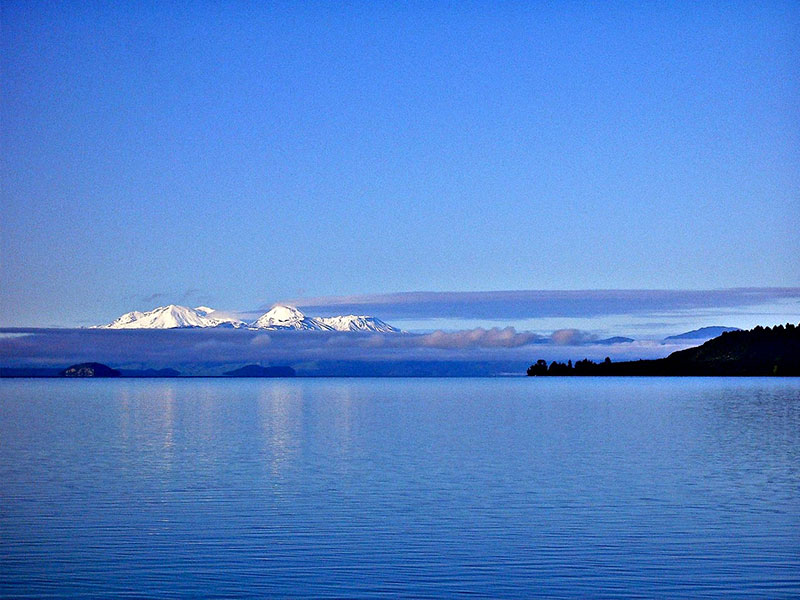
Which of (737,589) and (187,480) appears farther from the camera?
(187,480)

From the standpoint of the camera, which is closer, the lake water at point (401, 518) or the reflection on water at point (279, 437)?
the lake water at point (401, 518)

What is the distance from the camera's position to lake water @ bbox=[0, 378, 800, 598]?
1050 inches

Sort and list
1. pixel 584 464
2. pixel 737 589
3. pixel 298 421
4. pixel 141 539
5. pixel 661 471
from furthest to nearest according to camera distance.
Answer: pixel 298 421
pixel 584 464
pixel 661 471
pixel 141 539
pixel 737 589

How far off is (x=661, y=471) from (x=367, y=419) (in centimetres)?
5449

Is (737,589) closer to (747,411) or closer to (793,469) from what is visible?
(793,469)

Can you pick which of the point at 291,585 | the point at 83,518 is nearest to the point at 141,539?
the point at 83,518

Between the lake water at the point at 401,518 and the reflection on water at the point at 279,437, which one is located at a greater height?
the reflection on water at the point at 279,437

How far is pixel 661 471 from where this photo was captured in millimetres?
51031

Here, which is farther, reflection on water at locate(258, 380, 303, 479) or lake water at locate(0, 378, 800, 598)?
reflection on water at locate(258, 380, 303, 479)

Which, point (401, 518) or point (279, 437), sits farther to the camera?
point (279, 437)

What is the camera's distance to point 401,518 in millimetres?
36250

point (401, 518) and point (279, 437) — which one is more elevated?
point (279, 437)

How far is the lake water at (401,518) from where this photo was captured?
87.5ft

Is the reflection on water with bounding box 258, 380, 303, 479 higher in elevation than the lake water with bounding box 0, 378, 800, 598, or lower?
higher
